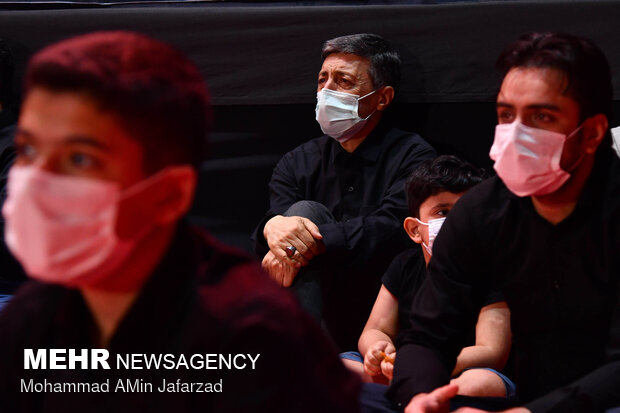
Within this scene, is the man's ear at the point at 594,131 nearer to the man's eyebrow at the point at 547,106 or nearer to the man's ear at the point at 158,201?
the man's eyebrow at the point at 547,106

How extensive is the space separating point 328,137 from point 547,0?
36.3 inches

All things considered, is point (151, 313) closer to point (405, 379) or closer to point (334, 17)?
point (405, 379)

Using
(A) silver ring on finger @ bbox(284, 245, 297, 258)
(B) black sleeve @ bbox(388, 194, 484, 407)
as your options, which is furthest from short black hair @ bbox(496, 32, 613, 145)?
(A) silver ring on finger @ bbox(284, 245, 297, 258)

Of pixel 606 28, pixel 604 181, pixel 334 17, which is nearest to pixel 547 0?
pixel 606 28

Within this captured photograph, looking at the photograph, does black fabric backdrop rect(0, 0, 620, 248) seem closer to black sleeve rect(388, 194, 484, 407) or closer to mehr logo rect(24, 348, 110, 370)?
black sleeve rect(388, 194, 484, 407)

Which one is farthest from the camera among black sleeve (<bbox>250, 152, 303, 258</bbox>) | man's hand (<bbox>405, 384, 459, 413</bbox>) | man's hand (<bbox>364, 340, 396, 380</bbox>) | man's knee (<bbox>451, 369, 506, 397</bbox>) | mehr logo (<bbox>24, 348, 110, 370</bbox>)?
black sleeve (<bbox>250, 152, 303, 258</bbox>)

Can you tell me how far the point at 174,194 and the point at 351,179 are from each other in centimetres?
194

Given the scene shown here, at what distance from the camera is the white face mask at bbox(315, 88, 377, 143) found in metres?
2.95

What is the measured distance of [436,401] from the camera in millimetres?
1608

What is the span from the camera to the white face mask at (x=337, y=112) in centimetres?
295

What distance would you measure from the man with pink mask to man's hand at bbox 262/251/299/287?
133 centimetres

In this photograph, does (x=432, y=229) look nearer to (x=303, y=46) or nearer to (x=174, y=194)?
(x=303, y=46)

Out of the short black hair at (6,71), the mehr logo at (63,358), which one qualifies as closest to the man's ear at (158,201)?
the mehr logo at (63,358)

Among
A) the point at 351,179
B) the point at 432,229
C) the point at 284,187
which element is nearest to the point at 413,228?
the point at 432,229
